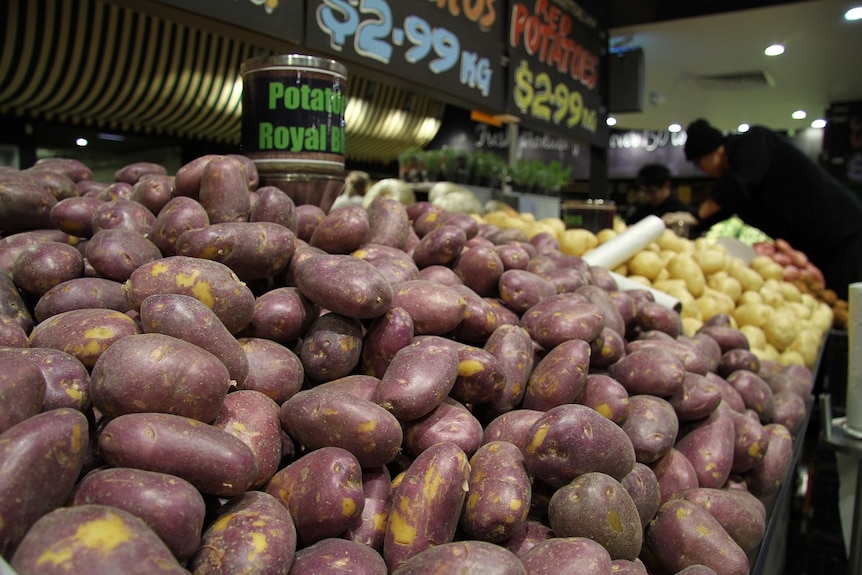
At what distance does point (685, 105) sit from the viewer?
9.54 metres

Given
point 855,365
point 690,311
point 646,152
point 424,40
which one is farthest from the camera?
point 646,152

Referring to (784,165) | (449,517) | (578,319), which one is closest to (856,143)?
(784,165)

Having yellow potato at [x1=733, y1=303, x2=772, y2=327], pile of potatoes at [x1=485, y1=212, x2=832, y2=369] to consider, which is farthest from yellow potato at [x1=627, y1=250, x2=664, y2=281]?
yellow potato at [x1=733, y1=303, x2=772, y2=327]

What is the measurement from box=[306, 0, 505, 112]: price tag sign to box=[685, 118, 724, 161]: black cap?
6.63 ft

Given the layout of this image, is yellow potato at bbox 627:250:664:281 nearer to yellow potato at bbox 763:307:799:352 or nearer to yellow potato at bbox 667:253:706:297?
yellow potato at bbox 667:253:706:297

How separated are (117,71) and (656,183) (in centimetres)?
515

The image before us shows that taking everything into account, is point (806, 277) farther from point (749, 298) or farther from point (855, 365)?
point (855, 365)

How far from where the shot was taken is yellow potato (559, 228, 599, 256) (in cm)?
294

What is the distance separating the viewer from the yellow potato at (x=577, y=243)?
9.63 ft

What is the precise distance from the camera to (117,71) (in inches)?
162

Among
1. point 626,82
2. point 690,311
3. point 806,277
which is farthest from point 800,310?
point 626,82

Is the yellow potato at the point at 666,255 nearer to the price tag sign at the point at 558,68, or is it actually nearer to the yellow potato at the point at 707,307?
the yellow potato at the point at 707,307

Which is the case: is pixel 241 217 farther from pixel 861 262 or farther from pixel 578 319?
pixel 861 262

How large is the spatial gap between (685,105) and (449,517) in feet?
33.1
